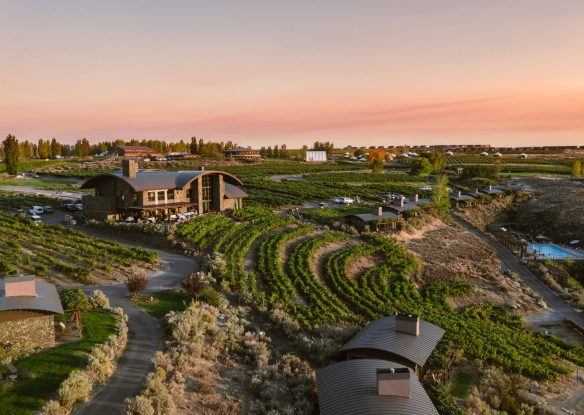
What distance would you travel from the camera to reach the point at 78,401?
56.3 ft

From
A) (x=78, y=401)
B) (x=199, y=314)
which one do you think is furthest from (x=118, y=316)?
(x=78, y=401)

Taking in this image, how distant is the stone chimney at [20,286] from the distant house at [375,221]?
42.5 meters

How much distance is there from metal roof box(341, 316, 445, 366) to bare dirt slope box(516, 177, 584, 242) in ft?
188

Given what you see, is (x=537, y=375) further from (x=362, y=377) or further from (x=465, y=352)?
(x=362, y=377)

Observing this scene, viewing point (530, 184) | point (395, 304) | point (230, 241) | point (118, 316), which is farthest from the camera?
point (530, 184)

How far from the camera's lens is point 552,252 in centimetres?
6306

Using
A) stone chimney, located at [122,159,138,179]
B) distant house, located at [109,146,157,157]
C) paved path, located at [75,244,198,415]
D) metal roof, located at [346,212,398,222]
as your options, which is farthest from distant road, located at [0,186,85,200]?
distant house, located at [109,146,157,157]

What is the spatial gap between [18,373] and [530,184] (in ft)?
380

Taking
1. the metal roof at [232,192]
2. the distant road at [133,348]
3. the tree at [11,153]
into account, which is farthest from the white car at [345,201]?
the tree at [11,153]

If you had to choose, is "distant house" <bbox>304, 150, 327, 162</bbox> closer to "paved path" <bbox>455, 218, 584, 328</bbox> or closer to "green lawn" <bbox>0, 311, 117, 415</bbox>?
"paved path" <bbox>455, 218, 584, 328</bbox>

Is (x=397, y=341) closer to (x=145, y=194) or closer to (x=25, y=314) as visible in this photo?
(x=25, y=314)

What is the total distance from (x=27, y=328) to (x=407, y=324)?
19.7 m

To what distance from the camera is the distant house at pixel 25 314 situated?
2102cm

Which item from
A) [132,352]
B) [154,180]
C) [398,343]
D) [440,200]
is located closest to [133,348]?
[132,352]
